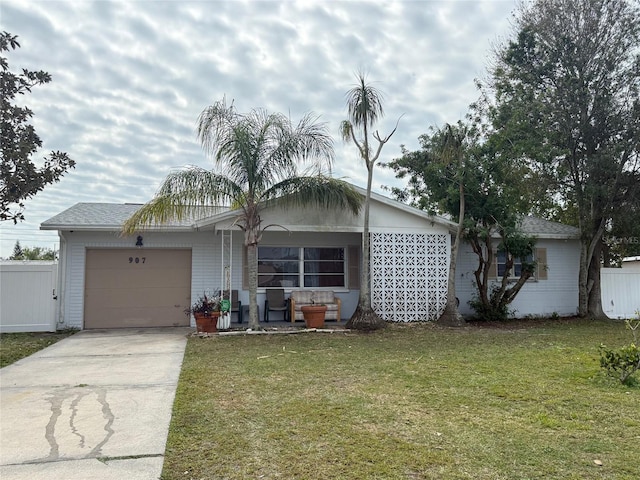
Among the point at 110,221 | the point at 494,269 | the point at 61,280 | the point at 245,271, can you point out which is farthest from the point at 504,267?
the point at 61,280

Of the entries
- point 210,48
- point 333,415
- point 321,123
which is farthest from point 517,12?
point 333,415

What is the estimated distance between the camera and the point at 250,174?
10328 millimetres

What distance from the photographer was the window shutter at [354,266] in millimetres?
13609

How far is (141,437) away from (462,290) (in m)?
11.6

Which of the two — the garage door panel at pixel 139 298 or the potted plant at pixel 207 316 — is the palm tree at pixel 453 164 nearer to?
the potted plant at pixel 207 316

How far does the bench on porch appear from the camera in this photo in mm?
12570

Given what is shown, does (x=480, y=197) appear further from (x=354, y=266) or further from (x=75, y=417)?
(x=75, y=417)

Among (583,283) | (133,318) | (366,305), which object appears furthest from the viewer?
(583,283)

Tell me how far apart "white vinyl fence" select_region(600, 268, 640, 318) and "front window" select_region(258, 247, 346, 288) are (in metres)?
8.39

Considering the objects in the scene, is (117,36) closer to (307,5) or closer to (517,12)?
(307,5)

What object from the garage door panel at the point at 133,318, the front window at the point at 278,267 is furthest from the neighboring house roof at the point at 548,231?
the garage door panel at the point at 133,318

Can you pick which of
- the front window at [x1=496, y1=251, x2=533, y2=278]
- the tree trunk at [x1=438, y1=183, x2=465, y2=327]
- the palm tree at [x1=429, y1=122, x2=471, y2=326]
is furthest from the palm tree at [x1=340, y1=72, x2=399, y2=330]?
the front window at [x1=496, y1=251, x2=533, y2=278]

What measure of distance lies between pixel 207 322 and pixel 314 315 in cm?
259

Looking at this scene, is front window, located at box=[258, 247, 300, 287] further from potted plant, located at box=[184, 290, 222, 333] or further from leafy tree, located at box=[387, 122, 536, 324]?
leafy tree, located at box=[387, 122, 536, 324]
